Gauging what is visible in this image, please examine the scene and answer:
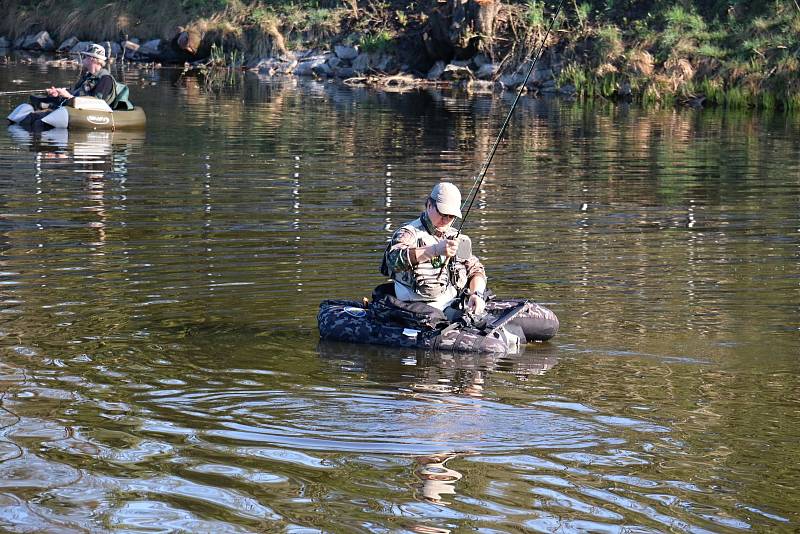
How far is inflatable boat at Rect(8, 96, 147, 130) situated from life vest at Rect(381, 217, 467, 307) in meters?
16.5

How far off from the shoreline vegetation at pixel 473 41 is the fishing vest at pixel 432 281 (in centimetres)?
2628

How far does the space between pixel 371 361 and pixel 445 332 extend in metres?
0.64

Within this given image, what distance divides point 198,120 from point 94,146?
6.18 metres

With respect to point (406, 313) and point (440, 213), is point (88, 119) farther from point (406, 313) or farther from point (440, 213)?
point (440, 213)

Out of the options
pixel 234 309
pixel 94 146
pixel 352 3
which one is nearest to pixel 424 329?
pixel 234 309

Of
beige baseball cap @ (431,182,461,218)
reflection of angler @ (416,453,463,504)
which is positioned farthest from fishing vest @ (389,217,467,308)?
reflection of angler @ (416,453,463,504)

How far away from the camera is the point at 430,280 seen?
11234 mm

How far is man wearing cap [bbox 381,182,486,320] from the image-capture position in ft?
34.8

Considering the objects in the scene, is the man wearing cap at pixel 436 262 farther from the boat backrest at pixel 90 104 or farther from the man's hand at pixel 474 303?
the boat backrest at pixel 90 104

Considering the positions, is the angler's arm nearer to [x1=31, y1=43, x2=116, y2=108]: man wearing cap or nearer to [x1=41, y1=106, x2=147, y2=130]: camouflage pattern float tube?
[x1=31, y1=43, x2=116, y2=108]: man wearing cap

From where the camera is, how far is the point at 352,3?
5091 centimetres

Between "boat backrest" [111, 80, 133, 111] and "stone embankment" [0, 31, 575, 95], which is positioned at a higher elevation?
"stone embankment" [0, 31, 575, 95]

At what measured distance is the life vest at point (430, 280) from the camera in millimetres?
11125

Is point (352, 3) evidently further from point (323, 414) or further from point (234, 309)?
point (323, 414)
